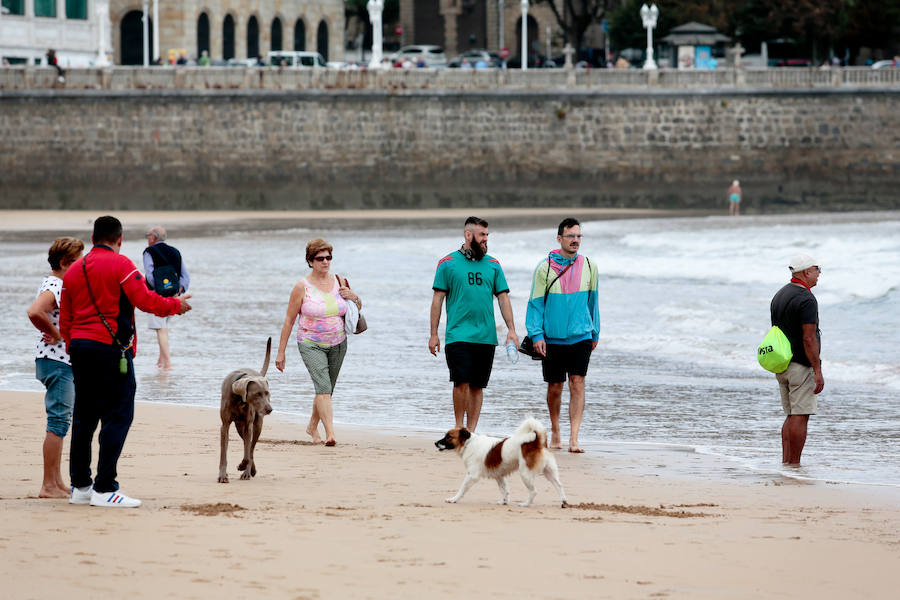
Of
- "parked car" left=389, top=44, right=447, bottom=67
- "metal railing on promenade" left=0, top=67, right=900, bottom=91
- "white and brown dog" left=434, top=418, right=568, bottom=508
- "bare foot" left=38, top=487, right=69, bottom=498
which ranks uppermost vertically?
"parked car" left=389, top=44, right=447, bottom=67

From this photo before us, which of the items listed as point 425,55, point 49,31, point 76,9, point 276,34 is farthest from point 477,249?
point 276,34

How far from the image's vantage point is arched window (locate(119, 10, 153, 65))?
57.0 m

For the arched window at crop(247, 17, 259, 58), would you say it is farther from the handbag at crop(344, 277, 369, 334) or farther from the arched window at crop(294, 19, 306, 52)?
the handbag at crop(344, 277, 369, 334)

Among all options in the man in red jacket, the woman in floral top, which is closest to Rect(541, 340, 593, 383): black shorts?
the woman in floral top

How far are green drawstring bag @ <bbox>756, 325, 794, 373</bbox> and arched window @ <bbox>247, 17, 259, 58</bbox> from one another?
54545 mm

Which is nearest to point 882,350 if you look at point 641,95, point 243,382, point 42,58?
point 243,382

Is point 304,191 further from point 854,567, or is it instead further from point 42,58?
point 854,567

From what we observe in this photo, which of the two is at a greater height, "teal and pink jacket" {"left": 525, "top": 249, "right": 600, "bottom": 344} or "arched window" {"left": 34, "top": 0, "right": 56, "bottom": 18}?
"arched window" {"left": 34, "top": 0, "right": 56, "bottom": 18}

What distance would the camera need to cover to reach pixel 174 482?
7484 millimetres

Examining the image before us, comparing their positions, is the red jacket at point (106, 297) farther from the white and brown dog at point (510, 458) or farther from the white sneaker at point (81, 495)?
the white and brown dog at point (510, 458)

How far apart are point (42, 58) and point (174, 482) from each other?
Answer: 47748mm

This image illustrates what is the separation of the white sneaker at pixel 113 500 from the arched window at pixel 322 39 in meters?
59.5

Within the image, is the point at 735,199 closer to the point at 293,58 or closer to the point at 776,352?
the point at 293,58

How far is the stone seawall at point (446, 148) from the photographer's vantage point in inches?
1658
